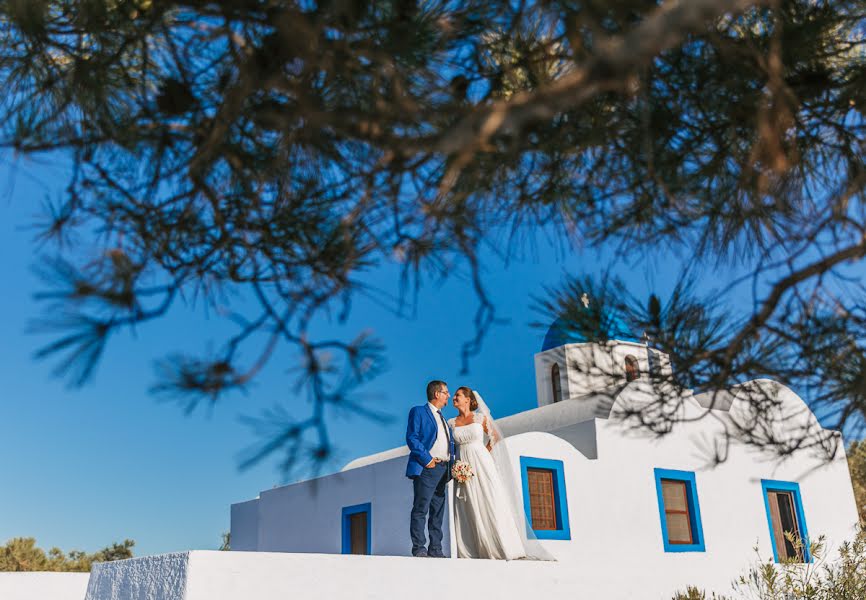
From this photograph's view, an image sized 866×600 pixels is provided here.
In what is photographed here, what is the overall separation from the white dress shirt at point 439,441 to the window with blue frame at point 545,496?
3390 mm

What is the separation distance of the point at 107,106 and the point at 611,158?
2.01 m

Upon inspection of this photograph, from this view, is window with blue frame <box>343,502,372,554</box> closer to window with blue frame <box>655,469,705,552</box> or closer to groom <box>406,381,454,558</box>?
window with blue frame <box>655,469,705,552</box>

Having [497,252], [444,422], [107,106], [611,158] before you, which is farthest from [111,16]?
[444,422]

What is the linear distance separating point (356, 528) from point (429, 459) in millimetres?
5337

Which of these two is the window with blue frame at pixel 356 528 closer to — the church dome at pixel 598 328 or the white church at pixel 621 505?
the white church at pixel 621 505

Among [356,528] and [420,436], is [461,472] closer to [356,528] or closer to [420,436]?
[420,436]

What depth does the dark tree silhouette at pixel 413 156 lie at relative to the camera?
2691 mm

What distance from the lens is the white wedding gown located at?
6.63 metres

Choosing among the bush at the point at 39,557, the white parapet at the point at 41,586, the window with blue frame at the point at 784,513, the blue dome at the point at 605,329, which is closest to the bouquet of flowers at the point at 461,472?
the blue dome at the point at 605,329

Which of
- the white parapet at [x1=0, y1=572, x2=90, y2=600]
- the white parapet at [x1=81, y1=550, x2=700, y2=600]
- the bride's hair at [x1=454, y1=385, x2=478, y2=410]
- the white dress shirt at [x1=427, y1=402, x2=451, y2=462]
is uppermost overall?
the bride's hair at [x1=454, y1=385, x2=478, y2=410]

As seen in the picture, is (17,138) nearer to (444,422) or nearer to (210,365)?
(210,365)

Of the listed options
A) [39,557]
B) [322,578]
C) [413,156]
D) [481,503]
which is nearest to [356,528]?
[481,503]

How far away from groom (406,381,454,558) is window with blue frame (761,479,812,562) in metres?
8.33

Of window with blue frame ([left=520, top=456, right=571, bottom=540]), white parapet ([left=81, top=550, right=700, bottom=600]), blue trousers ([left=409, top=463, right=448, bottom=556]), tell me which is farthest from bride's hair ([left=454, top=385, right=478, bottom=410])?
window with blue frame ([left=520, top=456, right=571, bottom=540])
